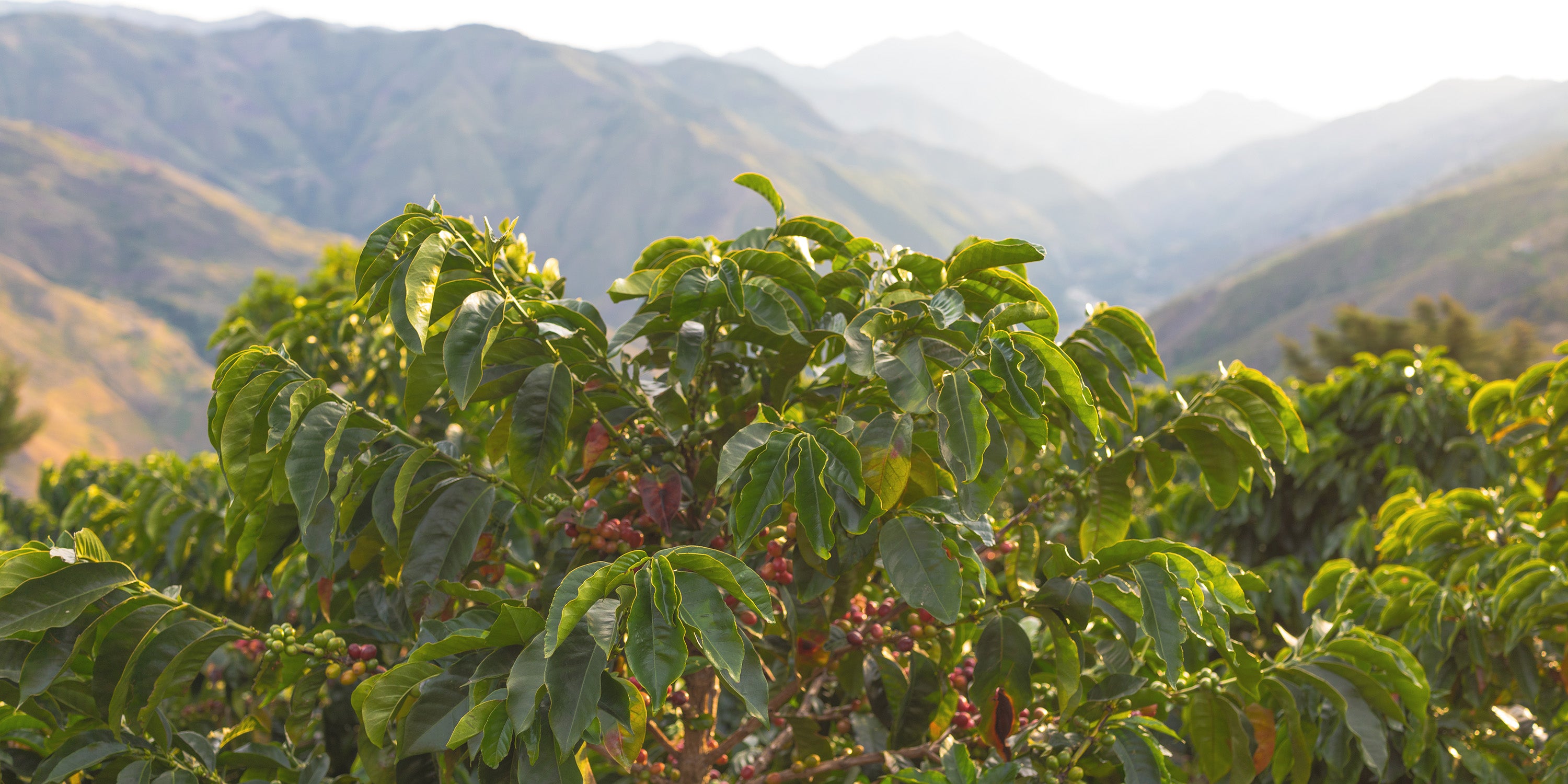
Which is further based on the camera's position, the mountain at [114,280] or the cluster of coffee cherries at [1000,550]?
the mountain at [114,280]

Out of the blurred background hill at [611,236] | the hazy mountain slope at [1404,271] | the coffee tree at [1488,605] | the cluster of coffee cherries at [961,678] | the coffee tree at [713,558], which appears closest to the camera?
the coffee tree at [713,558]

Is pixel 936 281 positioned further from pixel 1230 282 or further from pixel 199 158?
pixel 199 158

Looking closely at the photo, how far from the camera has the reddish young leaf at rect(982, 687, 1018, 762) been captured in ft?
6.83

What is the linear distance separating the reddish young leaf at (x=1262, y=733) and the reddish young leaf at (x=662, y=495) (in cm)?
143

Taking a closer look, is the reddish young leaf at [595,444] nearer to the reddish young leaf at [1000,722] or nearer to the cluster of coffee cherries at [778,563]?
the cluster of coffee cherries at [778,563]

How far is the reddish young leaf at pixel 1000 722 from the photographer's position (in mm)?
2082

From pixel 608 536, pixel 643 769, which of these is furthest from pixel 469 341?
pixel 643 769

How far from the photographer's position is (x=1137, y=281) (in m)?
178

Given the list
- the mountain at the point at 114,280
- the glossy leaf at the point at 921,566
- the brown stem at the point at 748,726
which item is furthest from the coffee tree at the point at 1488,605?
the mountain at the point at 114,280

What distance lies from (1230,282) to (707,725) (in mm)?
106771

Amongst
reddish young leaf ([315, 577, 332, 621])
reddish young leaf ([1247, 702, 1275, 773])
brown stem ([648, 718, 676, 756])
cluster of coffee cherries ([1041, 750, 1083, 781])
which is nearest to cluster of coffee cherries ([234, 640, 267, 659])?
reddish young leaf ([315, 577, 332, 621])

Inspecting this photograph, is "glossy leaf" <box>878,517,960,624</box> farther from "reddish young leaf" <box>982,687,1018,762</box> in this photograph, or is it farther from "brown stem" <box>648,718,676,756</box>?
"brown stem" <box>648,718,676,756</box>

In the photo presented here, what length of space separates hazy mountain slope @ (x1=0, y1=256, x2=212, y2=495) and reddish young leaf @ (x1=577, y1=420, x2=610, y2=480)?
88.4m

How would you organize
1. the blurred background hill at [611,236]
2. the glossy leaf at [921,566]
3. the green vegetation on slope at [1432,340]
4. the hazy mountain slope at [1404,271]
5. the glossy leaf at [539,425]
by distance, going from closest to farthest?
the glossy leaf at [921,566]
the glossy leaf at [539,425]
the green vegetation on slope at [1432,340]
the hazy mountain slope at [1404,271]
the blurred background hill at [611,236]
